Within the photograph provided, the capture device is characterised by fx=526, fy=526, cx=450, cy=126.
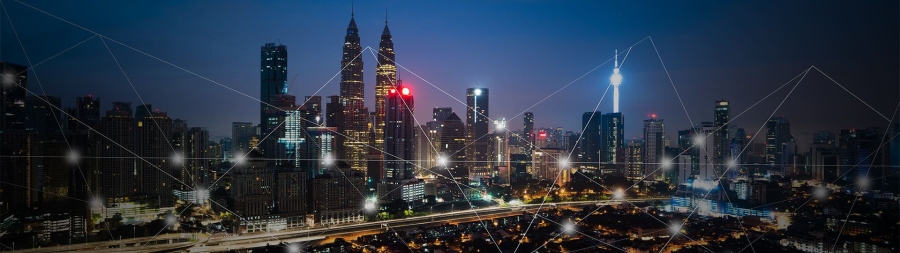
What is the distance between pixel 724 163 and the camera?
544cm

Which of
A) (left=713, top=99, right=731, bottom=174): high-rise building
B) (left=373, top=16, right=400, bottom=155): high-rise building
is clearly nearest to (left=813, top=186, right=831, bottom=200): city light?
(left=713, top=99, right=731, bottom=174): high-rise building

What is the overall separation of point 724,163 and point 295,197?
4.44 m

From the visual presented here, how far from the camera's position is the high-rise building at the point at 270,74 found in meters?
4.28

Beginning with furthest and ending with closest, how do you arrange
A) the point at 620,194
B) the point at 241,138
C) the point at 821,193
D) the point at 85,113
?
the point at 620,194, the point at 241,138, the point at 821,193, the point at 85,113

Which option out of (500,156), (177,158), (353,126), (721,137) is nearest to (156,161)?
(177,158)

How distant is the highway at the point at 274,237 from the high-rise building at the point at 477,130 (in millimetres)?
862

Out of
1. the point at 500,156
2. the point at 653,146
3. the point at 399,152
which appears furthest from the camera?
the point at 500,156

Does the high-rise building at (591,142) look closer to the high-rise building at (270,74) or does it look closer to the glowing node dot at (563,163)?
the glowing node dot at (563,163)

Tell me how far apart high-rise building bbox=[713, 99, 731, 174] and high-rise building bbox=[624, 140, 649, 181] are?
39.4 inches

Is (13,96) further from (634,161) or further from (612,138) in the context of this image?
(634,161)

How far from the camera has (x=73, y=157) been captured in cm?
425

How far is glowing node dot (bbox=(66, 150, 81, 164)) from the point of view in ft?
13.9

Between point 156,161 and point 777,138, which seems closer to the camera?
point 777,138

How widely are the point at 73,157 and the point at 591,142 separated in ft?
18.4
